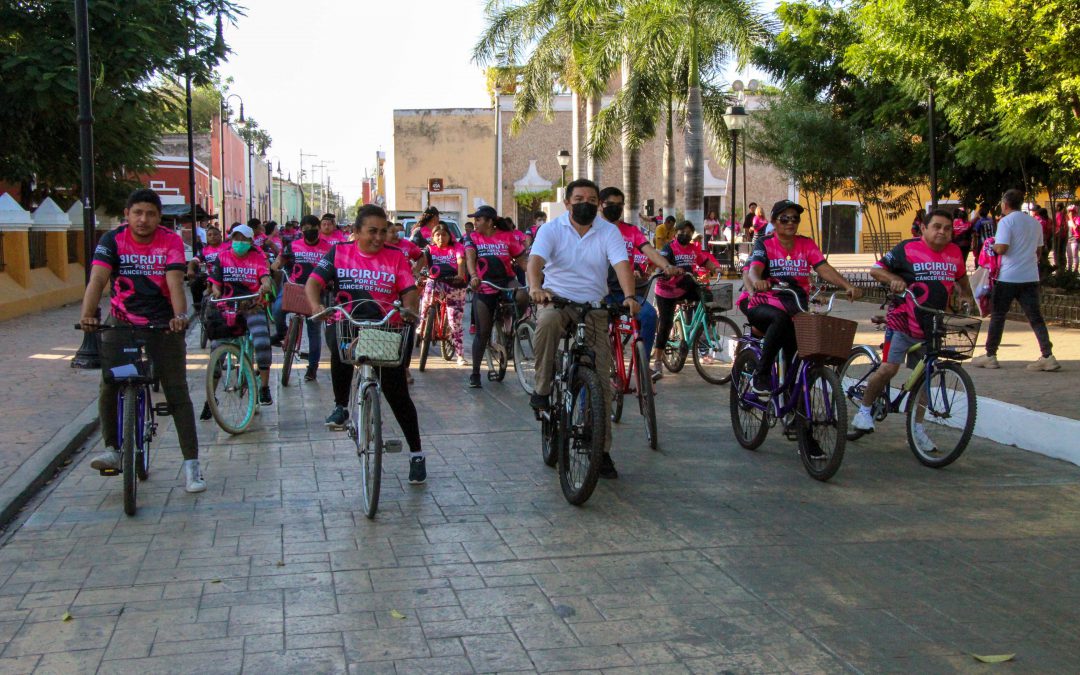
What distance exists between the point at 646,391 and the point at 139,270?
346 centimetres

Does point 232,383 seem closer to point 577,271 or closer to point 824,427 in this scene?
point 577,271

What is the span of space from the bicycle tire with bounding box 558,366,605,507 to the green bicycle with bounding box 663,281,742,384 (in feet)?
17.1

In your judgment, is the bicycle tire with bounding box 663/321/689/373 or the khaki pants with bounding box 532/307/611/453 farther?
the bicycle tire with bounding box 663/321/689/373

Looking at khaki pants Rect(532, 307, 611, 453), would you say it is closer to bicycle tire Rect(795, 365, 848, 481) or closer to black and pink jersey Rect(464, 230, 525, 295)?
bicycle tire Rect(795, 365, 848, 481)

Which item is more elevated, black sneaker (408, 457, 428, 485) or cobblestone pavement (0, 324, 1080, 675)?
black sneaker (408, 457, 428, 485)

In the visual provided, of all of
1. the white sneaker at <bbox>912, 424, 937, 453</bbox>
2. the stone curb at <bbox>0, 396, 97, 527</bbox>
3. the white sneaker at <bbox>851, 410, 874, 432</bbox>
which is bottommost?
the stone curb at <bbox>0, 396, 97, 527</bbox>

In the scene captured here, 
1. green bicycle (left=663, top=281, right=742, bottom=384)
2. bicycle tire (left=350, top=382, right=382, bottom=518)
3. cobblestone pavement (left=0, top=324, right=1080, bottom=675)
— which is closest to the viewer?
cobblestone pavement (left=0, top=324, right=1080, bottom=675)

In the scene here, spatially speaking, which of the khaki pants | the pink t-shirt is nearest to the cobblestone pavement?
the khaki pants

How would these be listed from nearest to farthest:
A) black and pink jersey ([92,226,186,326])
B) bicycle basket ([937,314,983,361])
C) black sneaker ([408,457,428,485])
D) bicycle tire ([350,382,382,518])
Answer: bicycle tire ([350,382,382,518]) < black and pink jersey ([92,226,186,326]) < black sneaker ([408,457,428,485]) < bicycle basket ([937,314,983,361])

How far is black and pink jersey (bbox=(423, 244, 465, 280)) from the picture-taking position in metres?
13.1

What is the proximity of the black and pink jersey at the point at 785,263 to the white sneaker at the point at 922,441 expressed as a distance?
1137 mm

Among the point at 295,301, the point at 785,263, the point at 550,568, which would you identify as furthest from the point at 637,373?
the point at 550,568

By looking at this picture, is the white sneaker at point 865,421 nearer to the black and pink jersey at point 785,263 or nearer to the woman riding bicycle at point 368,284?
the black and pink jersey at point 785,263

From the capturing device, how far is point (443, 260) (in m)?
13.6
